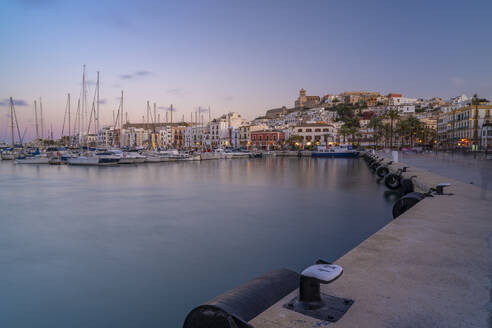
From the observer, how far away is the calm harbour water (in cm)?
657

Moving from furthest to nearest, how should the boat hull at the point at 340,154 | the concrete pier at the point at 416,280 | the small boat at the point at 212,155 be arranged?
the boat hull at the point at 340,154, the small boat at the point at 212,155, the concrete pier at the point at 416,280

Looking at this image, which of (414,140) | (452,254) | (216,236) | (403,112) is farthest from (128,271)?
(403,112)

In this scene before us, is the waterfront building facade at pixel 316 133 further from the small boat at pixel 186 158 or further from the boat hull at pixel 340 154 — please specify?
the small boat at pixel 186 158

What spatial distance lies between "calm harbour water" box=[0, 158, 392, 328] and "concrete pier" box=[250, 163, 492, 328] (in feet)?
10.8

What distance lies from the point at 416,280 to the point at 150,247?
830 centimetres

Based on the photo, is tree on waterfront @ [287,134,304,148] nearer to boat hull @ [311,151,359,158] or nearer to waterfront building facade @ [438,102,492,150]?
boat hull @ [311,151,359,158]

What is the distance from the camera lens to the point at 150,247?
410 inches

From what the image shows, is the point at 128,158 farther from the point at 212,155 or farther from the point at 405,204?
the point at 405,204

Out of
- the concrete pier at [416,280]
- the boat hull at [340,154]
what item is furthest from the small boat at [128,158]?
the concrete pier at [416,280]

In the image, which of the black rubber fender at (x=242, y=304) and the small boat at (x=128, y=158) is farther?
the small boat at (x=128, y=158)

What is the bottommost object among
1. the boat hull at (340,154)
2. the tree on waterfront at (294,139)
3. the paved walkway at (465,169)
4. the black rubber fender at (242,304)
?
the boat hull at (340,154)

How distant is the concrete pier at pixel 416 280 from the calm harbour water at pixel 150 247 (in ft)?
10.8

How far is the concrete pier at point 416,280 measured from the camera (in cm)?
311

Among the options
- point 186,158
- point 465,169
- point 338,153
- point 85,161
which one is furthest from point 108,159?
point 338,153
